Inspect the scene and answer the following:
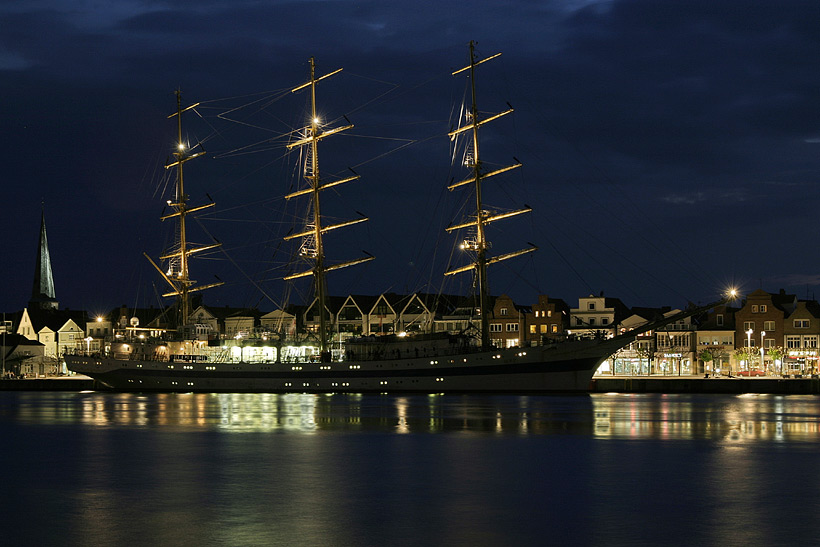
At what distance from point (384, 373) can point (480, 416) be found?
38.5 meters

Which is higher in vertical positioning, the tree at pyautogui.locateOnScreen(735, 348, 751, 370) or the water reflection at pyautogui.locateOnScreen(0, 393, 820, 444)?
the tree at pyautogui.locateOnScreen(735, 348, 751, 370)

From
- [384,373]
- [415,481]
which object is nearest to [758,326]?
[384,373]

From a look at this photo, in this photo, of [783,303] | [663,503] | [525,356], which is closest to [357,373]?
[525,356]

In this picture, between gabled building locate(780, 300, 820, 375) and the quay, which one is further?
gabled building locate(780, 300, 820, 375)

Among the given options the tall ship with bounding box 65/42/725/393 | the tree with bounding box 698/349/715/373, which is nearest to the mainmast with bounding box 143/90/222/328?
the tall ship with bounding box 65/42/725/393

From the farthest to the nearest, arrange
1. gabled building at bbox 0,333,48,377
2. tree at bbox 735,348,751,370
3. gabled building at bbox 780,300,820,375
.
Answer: gabled building at bbox 0,333,48,377, tree at bbox 735,348,751,370, gabled building at bbox 780,300,820,375

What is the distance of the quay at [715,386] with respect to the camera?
89.2 meters

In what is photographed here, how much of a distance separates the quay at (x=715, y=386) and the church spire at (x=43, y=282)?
411 ft

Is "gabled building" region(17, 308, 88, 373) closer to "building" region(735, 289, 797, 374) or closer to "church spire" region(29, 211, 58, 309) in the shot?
"church spire" region(29, 211, 58, 309)

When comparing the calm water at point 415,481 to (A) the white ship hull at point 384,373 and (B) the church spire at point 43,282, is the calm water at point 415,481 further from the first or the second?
(B) the church spire at point 43,282

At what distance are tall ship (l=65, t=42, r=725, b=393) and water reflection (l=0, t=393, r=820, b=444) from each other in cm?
870

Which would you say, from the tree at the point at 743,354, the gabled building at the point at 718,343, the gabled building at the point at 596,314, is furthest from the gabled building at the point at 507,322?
the tree at the point at 743,354

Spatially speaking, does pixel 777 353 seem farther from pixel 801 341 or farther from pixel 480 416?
pixel 480 416

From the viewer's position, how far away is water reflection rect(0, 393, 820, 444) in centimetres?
4525
